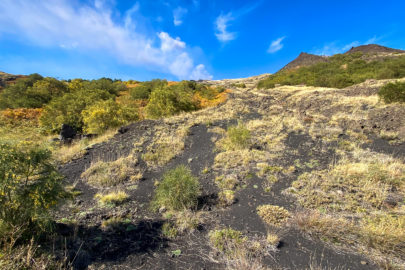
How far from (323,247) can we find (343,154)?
538 centimetres

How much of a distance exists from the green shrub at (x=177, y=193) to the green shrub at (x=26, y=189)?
7.36 ft

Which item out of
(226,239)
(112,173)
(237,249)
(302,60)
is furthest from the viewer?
(302,60)

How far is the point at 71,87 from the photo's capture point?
24125 millimetres

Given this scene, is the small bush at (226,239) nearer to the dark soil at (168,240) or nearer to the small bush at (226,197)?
the dark soil at (168,240)

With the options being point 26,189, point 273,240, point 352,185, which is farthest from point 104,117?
point 352,185

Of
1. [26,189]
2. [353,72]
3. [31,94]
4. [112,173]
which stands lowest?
[112,173]

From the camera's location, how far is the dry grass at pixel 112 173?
662 cm

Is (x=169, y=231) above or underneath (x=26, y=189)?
underneath

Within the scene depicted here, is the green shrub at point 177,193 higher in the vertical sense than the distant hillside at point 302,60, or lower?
lower

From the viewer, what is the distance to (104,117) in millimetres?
13078

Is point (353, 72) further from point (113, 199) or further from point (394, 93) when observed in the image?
point (113, 199)

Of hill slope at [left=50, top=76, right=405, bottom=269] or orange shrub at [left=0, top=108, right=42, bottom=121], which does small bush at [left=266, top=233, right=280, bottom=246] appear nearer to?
hill slope at [left=50, top=76, right=405, bottom=269]

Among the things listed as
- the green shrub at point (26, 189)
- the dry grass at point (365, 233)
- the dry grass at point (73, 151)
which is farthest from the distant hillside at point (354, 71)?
the green shrub at point (26, 189)

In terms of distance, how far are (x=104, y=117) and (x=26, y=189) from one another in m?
11.2
